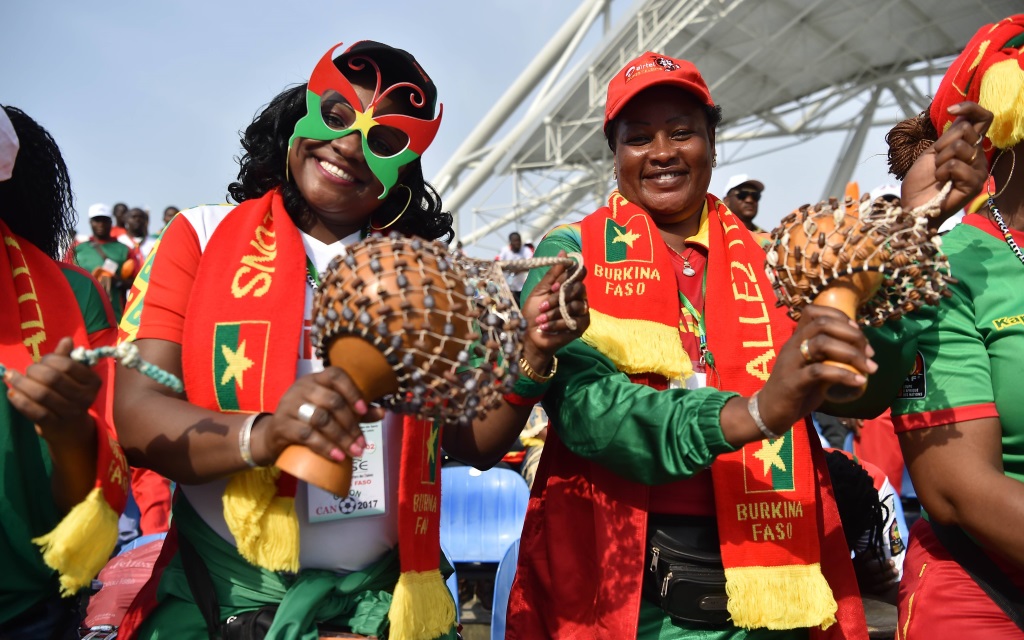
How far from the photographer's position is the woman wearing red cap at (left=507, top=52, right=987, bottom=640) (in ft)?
7.42

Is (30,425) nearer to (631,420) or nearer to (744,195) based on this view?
(631,420)

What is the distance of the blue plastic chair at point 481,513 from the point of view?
527 centimetres

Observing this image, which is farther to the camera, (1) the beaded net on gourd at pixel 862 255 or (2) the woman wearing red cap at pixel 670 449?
(2) the woman wearing red cap at pixel 670 449

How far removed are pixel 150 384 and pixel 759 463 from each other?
1524 mm

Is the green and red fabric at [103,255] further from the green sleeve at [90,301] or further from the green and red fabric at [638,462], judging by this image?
the green and red fabric at [638,462]

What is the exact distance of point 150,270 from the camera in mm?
2238

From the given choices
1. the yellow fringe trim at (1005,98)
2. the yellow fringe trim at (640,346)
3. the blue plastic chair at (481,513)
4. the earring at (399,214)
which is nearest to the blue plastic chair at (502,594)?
the blue plastic chair at (481,513)

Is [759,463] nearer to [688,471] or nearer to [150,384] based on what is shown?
[688,471]

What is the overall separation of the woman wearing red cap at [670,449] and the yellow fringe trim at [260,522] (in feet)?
2.45

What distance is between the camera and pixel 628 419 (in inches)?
87.7

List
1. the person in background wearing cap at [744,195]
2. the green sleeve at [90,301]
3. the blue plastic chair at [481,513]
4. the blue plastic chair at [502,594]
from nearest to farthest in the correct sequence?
the green sleeve at [90,301]
the blue plastic chair at [502,594]
the blue plastic chair at [481,513]
the person in background wearing cap at [744,195]

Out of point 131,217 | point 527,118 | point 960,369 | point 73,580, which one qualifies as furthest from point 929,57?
point 73,580

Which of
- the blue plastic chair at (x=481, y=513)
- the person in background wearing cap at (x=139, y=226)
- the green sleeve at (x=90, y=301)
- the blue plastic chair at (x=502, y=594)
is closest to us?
the green sleeve at (x=90, y=301)

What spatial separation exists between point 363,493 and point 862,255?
1.27 meters
